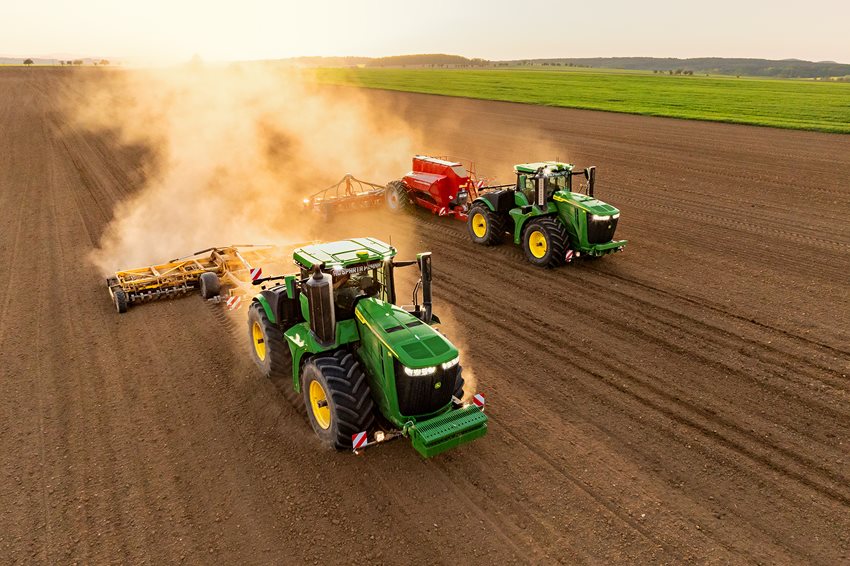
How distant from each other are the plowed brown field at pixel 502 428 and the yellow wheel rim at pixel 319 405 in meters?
0.49

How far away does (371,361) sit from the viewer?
7.12 metres

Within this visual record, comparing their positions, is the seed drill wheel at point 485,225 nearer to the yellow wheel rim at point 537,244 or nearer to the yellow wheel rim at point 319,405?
the yellow wheel rim at point 537,244

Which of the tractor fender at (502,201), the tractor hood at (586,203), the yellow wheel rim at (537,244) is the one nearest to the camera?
the tractor hood at (586,203)

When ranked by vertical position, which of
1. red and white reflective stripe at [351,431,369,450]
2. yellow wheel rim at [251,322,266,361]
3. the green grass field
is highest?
the green grass field

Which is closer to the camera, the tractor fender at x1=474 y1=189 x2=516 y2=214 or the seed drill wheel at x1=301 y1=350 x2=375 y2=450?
the seed drill wheel at x1=301 y1=350 x2=375 y2=450

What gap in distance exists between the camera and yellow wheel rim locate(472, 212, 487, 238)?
52.6 ft

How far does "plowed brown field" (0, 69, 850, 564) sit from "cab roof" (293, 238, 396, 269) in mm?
2387

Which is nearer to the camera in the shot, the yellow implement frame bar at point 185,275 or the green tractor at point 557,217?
the yellow implement frame bar at point 185,275

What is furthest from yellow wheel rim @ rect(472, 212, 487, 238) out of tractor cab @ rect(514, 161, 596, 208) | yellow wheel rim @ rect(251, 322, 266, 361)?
yellow wheel rim @ rect(251, 322, 266, 361)

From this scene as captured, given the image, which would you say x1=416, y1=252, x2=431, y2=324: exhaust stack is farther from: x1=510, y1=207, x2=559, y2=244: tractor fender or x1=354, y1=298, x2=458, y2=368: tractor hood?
x1=510, y1=207, x2=559, y2=244: tractor fender

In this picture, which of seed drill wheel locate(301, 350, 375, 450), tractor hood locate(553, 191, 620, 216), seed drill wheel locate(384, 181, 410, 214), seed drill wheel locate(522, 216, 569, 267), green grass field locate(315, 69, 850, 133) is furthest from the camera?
green grass field locate(315, 69, 850, 133)

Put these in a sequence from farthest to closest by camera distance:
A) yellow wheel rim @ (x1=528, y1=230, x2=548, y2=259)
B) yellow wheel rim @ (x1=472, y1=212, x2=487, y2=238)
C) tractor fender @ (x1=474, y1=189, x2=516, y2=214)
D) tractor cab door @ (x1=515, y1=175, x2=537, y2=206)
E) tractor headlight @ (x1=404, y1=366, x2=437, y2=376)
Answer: yellow wheel rim @ (x1=472, y1=212, x2=487, y2=238)
tractor fender @ (x1=474, y1=189, x2=516, y2=214)
tractor cab door @ (x1=515, y1=175, x2=537, y2=206)
yellow wheel rim @ (x1=528, y1=230, x2=548, y2=259)
tractor headlight @ (x1=404, y1=366, x2=437, y2=376)

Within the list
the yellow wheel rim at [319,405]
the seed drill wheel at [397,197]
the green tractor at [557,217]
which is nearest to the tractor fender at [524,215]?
the green tractor at [557,217]

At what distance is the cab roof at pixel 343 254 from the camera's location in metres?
7.49
